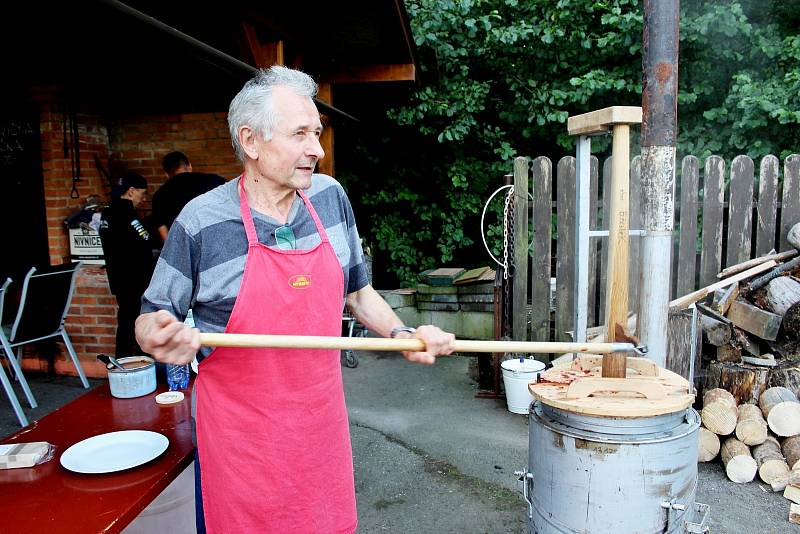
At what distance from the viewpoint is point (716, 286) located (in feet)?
15.1

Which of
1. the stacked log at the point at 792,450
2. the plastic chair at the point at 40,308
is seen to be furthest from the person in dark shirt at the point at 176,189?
the stacked log at the point at 792,450

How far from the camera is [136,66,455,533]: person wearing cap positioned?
181 centimetres

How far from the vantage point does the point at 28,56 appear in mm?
5504

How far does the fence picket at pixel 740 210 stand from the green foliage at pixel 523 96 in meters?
1.95

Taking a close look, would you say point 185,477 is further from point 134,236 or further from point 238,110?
point 134,236

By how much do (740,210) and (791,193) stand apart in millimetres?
424

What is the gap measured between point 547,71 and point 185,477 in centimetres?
706

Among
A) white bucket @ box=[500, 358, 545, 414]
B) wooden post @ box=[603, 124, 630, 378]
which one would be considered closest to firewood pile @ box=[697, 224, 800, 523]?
white bucket @ box=[500, 358, 545, 414]

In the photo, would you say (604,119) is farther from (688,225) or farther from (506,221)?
(688,225)

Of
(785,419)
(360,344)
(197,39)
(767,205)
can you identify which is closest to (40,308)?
(197,39)

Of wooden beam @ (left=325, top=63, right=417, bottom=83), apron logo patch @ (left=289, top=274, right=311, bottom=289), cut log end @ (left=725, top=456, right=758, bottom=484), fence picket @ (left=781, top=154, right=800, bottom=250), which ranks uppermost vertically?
wooden beam @ (left=325, top=63, right=417, bottom=83)

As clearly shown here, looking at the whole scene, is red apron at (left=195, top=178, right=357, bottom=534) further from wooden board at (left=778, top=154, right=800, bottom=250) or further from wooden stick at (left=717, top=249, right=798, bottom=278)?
wooden board at (left=778, top=154, right=800, bottom=250)

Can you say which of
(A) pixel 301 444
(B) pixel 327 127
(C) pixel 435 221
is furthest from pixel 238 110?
(C) pixel 435 221

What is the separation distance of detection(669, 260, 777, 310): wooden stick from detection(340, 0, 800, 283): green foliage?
2.56 m
